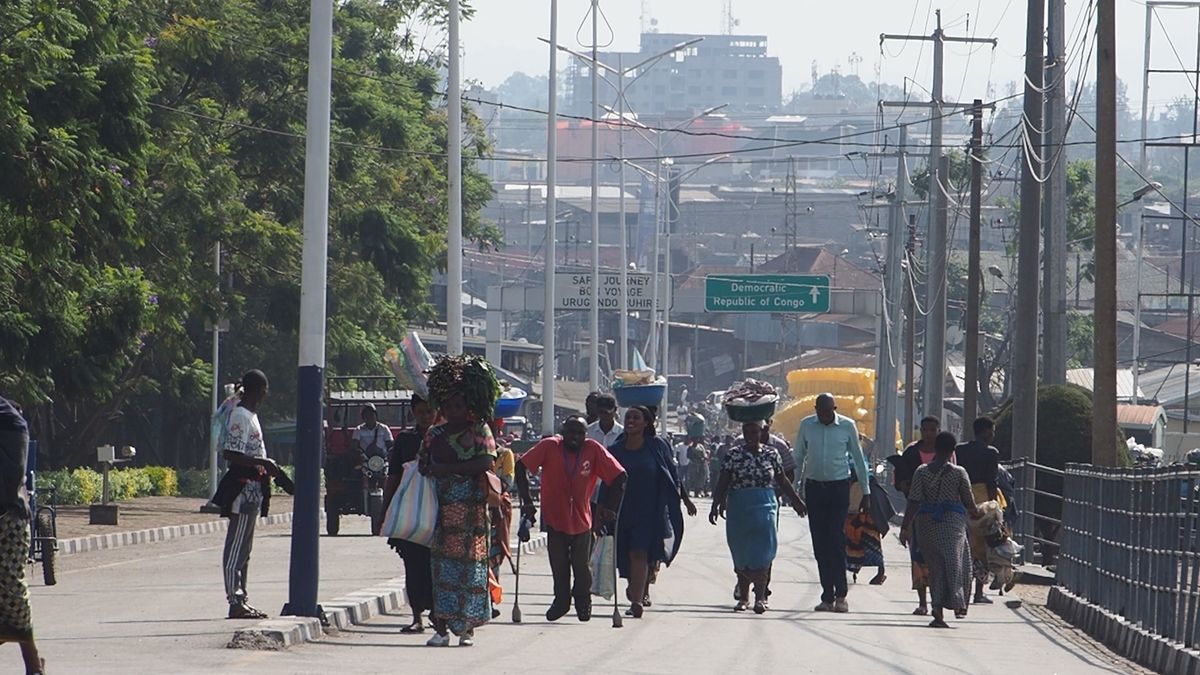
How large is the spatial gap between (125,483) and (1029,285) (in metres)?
19.6

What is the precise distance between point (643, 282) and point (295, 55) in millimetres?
19937

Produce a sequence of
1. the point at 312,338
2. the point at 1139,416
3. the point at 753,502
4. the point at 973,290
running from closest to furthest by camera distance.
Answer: the point at 312,338, the point at 753,502, the point at 973,290, the point at 1139,416

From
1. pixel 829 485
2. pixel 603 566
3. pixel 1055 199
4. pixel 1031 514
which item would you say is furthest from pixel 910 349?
pixel 603 566

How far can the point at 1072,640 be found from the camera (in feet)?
51.7

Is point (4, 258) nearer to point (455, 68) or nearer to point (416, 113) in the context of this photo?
point (455, 68)

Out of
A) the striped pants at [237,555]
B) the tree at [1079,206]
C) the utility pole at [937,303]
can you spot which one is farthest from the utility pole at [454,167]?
the tree at [1079,206]

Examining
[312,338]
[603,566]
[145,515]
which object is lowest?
[145,515]

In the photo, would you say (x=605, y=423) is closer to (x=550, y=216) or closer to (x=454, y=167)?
(x=454, y=167)

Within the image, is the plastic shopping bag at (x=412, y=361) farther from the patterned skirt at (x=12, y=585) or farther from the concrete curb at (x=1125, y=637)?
the patterned skirt at (x=12, y=585)

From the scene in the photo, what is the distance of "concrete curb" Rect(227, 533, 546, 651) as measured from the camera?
39.7 feet

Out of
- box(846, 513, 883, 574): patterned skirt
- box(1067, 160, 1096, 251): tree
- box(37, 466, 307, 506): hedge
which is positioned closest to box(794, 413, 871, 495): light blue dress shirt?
box(846, 513, 883, 574): patterned skirt

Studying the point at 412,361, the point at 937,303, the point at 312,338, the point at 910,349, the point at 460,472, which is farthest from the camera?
the point at 910,349

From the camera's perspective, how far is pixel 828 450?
56.9ft

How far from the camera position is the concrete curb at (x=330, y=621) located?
1209 centimetres
